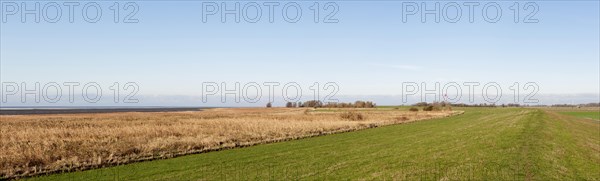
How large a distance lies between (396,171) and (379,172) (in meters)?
0.64

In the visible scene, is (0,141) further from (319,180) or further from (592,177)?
(592,177)

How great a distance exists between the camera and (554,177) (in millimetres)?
16109

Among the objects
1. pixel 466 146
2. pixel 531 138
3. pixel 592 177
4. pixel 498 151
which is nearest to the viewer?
pixel 592 177

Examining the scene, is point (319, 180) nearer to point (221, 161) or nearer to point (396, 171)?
point (396, 171)

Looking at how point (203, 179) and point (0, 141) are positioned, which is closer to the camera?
point (203, 179)

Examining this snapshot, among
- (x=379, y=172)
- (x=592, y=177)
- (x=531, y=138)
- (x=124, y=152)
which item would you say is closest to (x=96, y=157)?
(x=124, y=152)

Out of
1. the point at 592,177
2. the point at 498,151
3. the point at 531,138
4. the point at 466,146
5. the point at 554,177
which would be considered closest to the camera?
the point at 554,177

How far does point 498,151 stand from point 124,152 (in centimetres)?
1822

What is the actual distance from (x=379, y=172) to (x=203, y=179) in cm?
628

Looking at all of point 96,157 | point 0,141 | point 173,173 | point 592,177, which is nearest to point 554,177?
point 592,177

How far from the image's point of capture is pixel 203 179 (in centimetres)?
1689

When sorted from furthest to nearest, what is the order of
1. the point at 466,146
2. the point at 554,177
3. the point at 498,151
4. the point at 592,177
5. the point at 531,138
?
the point at 531,138
the point at 466,146
the point at 498,151
the point at 592,177
the point at 554,177

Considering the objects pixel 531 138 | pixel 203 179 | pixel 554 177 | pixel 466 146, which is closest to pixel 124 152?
pixel 203 179

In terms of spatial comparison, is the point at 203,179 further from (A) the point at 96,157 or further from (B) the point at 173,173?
(A) the point at 96,157
